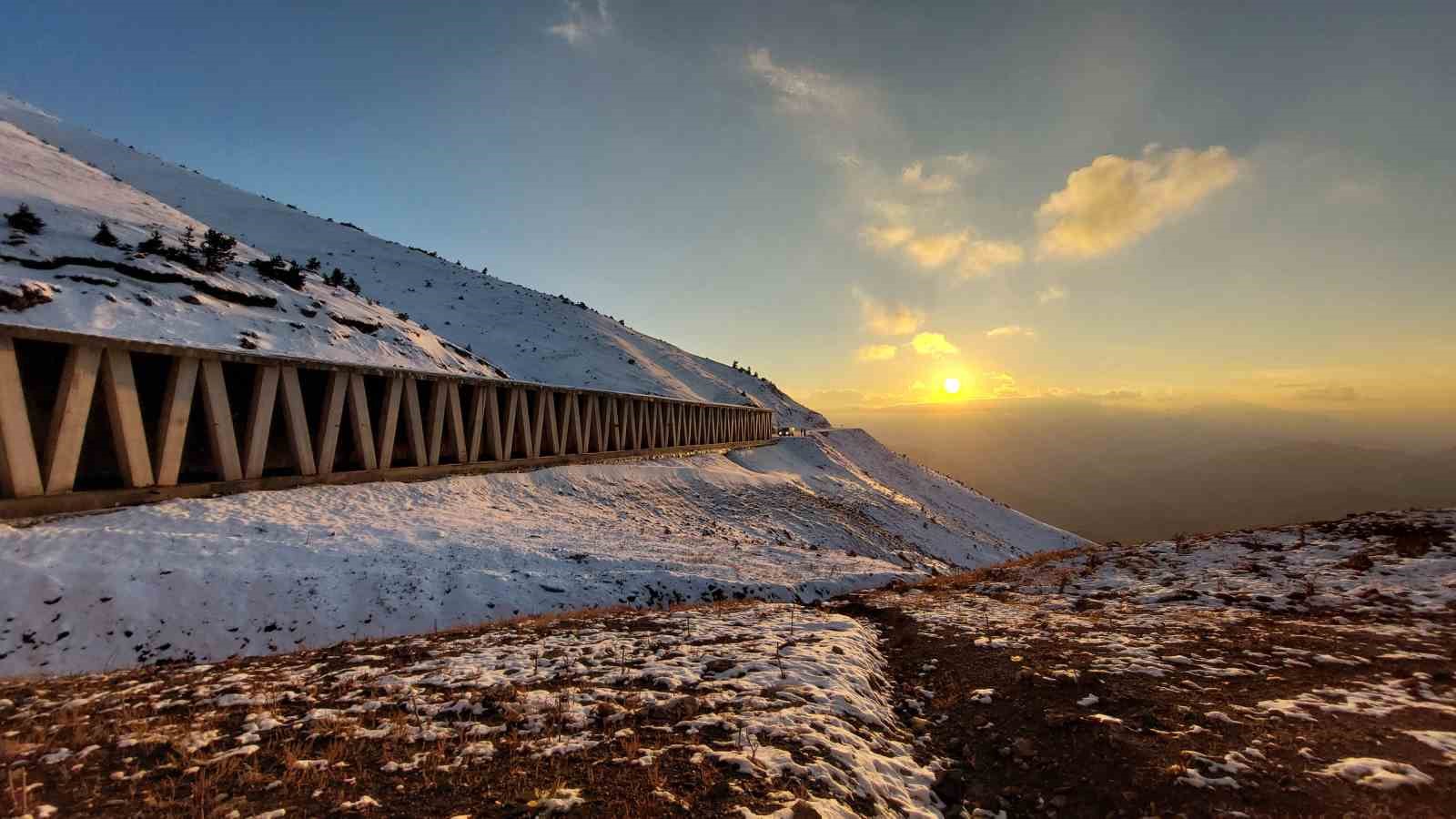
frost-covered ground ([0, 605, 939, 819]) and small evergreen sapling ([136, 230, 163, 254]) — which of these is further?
small evergreen sapling ([136, 230, 163, 254])

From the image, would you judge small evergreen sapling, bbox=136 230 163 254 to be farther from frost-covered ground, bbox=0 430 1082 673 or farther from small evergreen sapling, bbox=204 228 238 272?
frost-covered ground, bbox=0 430 1082 673

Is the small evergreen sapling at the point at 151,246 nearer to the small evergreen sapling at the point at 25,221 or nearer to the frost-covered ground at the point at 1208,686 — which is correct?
the small evergreen sapling at the point at 25,221

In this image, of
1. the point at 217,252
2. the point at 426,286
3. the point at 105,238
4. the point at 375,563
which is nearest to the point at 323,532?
the point at 375,563

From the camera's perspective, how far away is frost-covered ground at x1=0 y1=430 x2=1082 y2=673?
33.8 feet

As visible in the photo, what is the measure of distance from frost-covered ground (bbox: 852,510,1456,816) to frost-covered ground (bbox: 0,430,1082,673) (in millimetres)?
6835

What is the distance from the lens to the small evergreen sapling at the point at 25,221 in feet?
60.2

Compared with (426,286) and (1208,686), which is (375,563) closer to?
(1208,686)

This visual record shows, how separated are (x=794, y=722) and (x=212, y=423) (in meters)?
16.7

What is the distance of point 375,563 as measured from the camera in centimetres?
1377

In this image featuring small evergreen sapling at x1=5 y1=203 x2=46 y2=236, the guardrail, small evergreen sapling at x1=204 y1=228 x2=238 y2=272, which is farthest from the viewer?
small evergreen sapling at x1=204 y1=228 x2=238 y2=272

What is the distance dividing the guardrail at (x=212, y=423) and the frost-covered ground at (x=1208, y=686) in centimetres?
1682

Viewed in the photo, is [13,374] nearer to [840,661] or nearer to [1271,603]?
[840,661]

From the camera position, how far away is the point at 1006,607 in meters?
13.5

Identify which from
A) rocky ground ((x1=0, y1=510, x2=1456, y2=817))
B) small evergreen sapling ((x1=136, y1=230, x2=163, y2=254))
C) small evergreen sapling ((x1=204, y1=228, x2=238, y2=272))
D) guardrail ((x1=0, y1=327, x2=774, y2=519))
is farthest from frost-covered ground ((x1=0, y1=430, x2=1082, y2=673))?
small evergreen sapling ((x1=136, y1=230, x2=163, y2=254))
